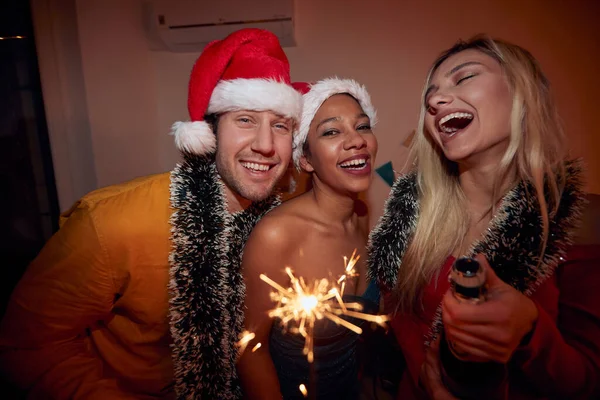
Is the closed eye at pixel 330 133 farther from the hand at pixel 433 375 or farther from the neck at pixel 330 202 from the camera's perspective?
the hand at pixel 433 375

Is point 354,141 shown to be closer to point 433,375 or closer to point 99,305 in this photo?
point 433,375

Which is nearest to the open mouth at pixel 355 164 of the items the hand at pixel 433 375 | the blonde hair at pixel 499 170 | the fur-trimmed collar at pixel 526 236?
the blonde hair at pixel 499 170

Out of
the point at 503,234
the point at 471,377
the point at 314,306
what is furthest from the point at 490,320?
the point at 314,306

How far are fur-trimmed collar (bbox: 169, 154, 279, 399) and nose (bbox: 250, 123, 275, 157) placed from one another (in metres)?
0.23

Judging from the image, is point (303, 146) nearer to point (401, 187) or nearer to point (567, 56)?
point (401, 187)

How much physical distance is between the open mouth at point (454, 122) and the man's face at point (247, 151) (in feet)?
2.18

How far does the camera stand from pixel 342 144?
1345mm

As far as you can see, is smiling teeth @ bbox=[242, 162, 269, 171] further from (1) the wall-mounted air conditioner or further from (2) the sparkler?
(1) the wall-mounted air conditioner

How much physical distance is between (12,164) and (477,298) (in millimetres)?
2375

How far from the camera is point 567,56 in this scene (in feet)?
5.99

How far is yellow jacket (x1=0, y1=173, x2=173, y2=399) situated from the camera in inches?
39.9

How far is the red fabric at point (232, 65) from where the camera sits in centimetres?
123

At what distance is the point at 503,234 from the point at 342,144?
718 millimetres

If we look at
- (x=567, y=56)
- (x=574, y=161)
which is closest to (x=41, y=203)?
(x=574, y=161)
